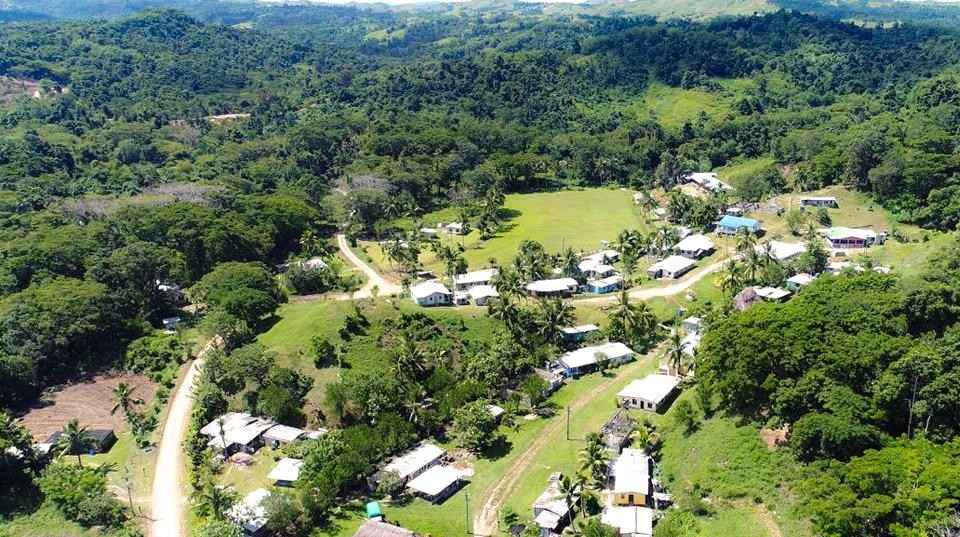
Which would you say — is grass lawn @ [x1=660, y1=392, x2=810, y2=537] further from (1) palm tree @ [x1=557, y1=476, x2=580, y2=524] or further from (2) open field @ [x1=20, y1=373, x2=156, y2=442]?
(2) open field @ [x1=20, y1=373, x2=156, y2=442]

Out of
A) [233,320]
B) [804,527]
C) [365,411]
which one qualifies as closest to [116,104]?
[233,320]

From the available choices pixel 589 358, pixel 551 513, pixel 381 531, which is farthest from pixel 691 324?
pixel 381 531

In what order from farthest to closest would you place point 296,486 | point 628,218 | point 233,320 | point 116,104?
1. point 116,104
2. point 628,218
3. point 233,320
4. point 296,486

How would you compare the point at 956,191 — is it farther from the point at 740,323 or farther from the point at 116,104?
the point at 116,104

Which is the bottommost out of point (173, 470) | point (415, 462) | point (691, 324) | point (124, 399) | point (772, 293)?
point (173, 470)

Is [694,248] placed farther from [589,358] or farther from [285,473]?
[285,473]

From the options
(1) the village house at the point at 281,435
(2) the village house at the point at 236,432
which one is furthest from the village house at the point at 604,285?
(2) the village house at the point at 236,432

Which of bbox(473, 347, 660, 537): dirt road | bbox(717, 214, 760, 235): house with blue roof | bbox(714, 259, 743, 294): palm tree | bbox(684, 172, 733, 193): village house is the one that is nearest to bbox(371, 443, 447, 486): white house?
bbox(473, 347, 660, 537): dirt road

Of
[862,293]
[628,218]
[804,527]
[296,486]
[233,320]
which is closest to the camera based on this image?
[804,527]
